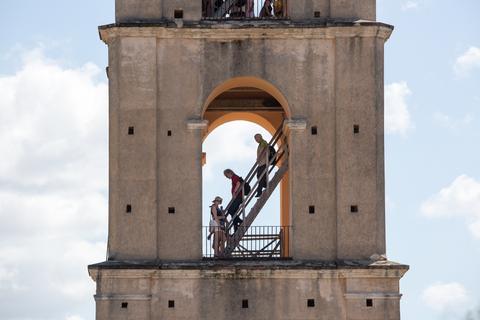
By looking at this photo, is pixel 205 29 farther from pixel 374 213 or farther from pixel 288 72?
pixel 374 213

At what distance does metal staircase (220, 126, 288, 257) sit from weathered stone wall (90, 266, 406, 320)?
1.10 m

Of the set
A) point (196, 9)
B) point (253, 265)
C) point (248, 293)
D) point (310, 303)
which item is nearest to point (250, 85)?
point (196, 9)

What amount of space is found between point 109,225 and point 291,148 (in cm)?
347

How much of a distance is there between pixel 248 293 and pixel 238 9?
5447mm

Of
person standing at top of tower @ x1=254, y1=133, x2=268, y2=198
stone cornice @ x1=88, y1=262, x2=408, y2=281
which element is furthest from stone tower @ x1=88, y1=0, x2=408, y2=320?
person standing at top of tower @ x1=254, y1=133, x2=268, y2=198

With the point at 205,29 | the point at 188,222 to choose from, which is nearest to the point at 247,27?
the point at 205,29

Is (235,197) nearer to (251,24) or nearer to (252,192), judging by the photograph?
(252,192)

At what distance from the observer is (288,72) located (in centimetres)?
4575

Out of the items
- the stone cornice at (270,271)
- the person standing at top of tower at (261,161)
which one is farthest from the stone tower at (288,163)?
the person standing at top of tower at (261,161)

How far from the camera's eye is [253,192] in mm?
46719

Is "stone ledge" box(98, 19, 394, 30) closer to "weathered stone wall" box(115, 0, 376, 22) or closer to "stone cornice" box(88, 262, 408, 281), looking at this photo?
"weathered stone wall" box(115, 0, 376, 22)

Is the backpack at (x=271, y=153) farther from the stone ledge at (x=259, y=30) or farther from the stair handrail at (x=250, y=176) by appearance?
the stone ledge at (x=259, y=30)

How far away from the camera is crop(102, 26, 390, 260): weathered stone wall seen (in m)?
45.1

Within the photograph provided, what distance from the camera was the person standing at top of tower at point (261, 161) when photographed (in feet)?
154
